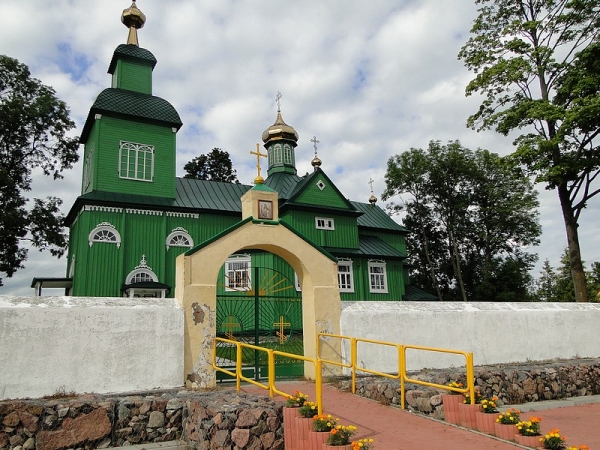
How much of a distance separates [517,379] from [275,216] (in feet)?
19.4

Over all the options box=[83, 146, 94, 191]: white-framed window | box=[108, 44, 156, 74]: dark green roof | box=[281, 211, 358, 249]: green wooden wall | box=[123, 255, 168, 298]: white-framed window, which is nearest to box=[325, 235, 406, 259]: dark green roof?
box=[281, 211, 358, 249]: green wooden wall

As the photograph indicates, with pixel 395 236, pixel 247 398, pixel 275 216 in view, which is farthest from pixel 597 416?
pixel 395 236

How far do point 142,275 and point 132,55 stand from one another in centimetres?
1029

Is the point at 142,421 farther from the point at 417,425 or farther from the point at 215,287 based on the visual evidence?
the point at 417,425

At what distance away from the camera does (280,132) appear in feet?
90.3

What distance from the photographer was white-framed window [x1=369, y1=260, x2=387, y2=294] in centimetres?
2479

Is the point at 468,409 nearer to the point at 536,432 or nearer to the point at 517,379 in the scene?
the point at 536,432

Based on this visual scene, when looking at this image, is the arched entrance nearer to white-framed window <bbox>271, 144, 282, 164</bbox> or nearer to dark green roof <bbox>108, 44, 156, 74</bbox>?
dark green roof <bbox>108, 44, 156, 74</bbox>

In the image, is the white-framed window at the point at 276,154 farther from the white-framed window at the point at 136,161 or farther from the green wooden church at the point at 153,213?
the white-framed window at the point at 136,161

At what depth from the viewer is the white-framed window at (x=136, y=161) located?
20.6 m

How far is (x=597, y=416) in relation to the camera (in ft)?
29.0

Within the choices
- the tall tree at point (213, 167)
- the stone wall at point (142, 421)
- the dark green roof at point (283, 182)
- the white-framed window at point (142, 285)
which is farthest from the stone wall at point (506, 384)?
the tall tree at point (213, 167)

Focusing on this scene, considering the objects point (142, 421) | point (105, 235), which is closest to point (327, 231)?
point (105, 235)

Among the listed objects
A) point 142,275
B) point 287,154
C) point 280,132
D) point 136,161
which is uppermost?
point 280,132
